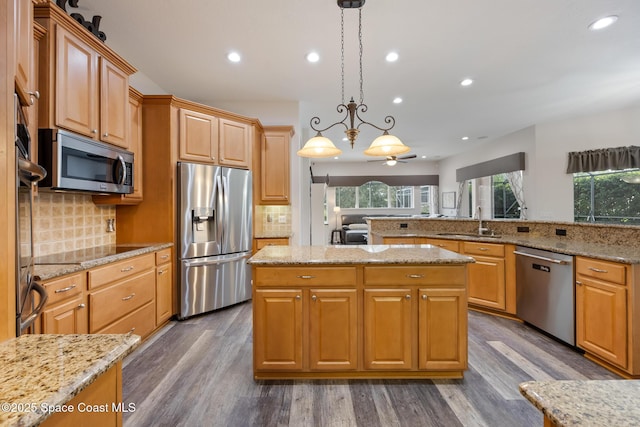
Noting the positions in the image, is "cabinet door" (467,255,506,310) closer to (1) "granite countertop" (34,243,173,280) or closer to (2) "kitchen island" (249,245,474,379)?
(2) "kitchen island" (249,245,474,379)

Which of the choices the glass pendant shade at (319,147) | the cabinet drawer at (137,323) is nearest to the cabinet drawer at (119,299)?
the cabinet drawer at (137,323)

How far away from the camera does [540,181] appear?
18.1ft

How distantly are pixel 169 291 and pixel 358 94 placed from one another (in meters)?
3.57

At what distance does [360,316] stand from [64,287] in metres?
1.97

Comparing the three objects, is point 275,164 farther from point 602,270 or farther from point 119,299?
point 602,270

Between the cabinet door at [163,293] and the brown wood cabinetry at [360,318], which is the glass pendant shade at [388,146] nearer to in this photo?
the brown wood cabinetry at [360,318]

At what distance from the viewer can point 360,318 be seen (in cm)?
202

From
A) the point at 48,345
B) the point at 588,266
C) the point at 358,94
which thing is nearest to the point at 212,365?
the point at 48,345

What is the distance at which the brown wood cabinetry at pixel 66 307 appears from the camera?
5.62 feet

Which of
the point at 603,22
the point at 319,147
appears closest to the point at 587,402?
the point at 319,147

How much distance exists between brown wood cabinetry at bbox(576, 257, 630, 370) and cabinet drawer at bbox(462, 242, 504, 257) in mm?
783

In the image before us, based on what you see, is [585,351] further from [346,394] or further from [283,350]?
[283,350]

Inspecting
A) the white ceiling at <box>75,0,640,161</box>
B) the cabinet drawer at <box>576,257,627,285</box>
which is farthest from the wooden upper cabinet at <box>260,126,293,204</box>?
the cabinet drawer at <box>576,257,627,285</box>

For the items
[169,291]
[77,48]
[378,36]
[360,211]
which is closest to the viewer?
[77,48]
